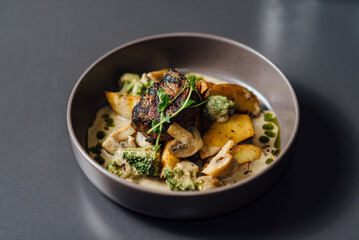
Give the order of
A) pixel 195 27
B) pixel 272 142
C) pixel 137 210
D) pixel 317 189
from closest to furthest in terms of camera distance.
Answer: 1. pixel 137 210
2. pixel 317 189
3. pixel 272 142
4. pixel 195 27

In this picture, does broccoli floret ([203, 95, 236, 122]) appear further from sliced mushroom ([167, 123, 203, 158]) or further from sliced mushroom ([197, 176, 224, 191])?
sliced mushroom ([197, 176, 224, 191])

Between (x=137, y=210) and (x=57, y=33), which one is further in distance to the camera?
(x=57, y=33)

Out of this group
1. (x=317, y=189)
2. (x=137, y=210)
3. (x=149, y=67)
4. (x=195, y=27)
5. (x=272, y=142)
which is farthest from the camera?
(x=195, y=27)

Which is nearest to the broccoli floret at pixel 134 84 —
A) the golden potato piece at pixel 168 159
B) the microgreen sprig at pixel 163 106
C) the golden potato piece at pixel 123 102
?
the golden potato piece at pixel 123 102

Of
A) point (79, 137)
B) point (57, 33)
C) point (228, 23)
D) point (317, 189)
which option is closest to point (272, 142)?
point (317, 189)

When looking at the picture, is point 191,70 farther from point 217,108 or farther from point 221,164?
point 221,164

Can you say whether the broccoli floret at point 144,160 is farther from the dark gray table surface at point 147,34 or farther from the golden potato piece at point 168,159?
the dark gray table surface at point 147,34

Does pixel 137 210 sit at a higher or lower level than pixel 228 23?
lower

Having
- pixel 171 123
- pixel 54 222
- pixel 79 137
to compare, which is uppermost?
pixel 171 123

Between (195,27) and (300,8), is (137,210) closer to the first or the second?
(195,27)
